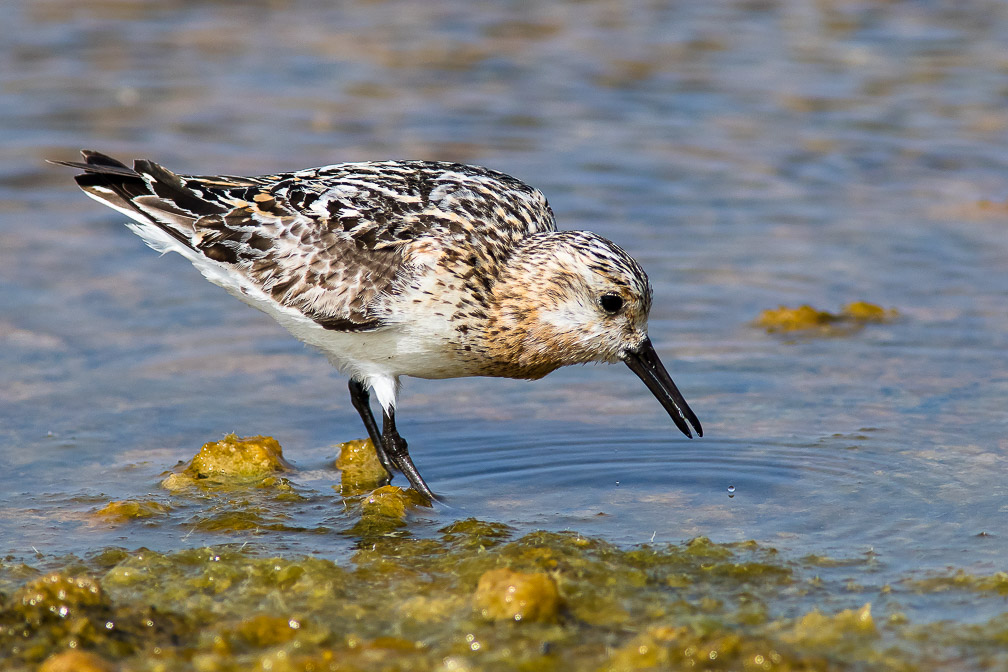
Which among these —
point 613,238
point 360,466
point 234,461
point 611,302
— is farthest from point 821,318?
point 234,461

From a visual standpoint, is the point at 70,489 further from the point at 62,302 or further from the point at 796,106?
the point at 796,106

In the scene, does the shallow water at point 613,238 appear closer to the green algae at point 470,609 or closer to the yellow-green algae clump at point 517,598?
the green algae at point 470,609

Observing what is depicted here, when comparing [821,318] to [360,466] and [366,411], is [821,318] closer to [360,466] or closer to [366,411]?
[366,411]

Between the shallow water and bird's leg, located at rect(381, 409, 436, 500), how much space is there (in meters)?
0.20

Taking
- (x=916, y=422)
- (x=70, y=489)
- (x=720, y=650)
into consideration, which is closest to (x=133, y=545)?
(x=70, y=489)

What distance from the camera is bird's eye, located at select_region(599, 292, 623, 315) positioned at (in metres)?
6.00

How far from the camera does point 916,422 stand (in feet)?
22.2

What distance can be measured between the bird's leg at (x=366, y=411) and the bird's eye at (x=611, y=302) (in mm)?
1408

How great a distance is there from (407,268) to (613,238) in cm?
362

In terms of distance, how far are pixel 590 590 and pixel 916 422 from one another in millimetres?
2664

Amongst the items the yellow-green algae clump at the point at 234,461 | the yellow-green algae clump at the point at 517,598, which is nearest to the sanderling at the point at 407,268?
the yellow-green algae clump at the point at 234,461

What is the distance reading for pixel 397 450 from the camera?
6.43 m

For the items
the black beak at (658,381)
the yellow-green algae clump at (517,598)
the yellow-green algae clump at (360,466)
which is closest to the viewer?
the yellow-green algae clump at (517,598)

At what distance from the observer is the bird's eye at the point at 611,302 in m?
6.00
